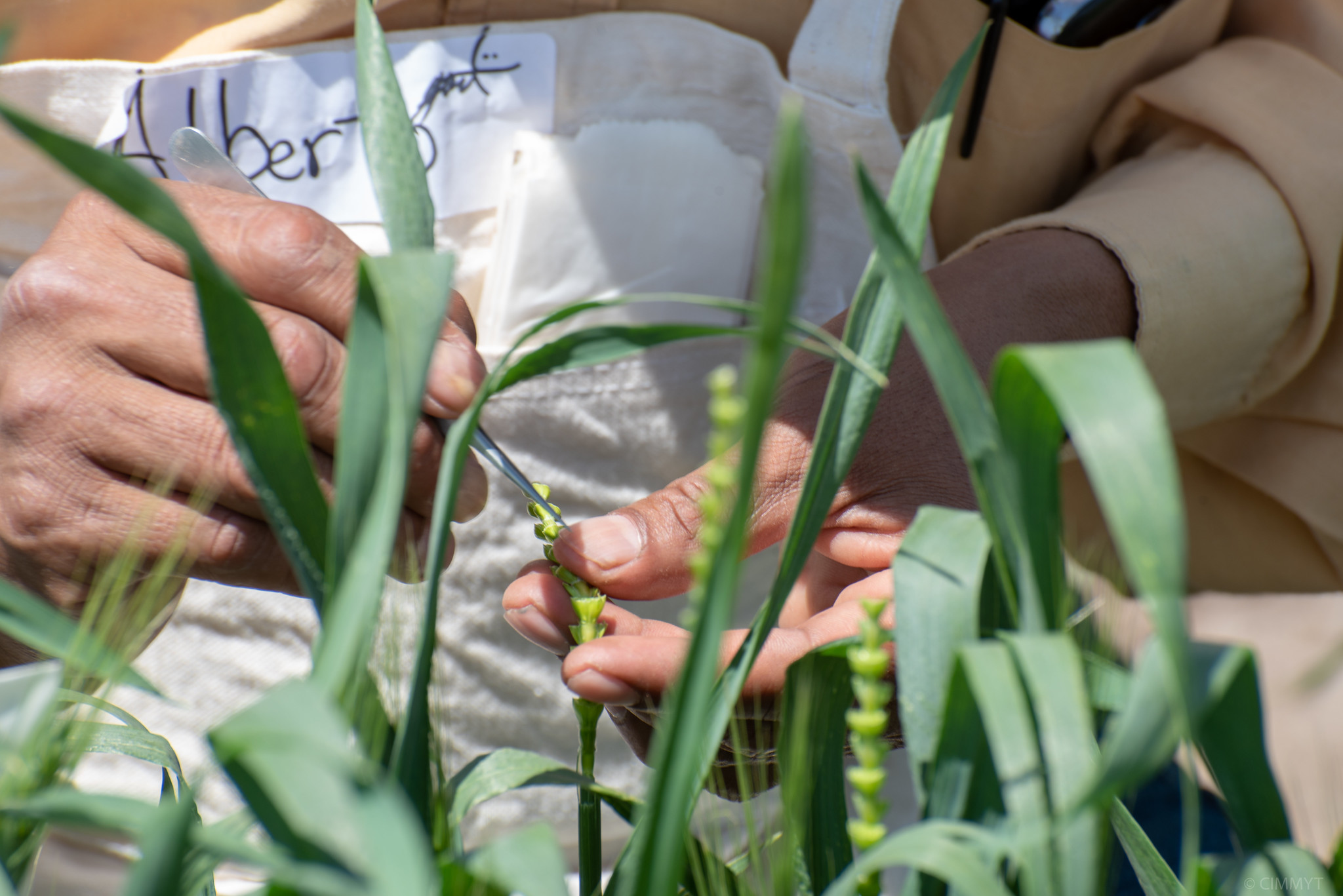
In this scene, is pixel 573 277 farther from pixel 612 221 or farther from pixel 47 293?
pixel 47 293

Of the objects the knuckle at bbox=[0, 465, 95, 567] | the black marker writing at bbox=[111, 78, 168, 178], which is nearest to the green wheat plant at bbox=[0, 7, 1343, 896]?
the knuckle at bbox=[0, 465, 95, 567]

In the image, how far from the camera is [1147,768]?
107 mm

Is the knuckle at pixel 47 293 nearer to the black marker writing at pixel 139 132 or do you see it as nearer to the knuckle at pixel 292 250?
the knuckle at pixel 292 250

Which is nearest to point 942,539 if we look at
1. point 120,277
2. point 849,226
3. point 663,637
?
point 663,637

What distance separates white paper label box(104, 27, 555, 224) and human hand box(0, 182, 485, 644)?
0.71 feet

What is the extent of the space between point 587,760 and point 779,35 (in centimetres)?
57

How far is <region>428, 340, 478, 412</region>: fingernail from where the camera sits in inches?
11.6

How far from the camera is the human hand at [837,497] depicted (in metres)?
0.34

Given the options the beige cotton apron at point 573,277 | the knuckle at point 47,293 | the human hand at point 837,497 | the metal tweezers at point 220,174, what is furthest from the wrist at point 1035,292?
the knuckle at point 47,293

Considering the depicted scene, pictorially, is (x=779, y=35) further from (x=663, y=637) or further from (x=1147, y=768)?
(x=1147, y=768)

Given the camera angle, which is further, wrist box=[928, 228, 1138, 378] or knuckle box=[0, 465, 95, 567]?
wrist box=[928, 228, 1138, 378]

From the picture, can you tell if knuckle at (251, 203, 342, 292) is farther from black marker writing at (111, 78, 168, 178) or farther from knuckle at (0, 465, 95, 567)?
black marker writing at (111, 78, 168, 178)

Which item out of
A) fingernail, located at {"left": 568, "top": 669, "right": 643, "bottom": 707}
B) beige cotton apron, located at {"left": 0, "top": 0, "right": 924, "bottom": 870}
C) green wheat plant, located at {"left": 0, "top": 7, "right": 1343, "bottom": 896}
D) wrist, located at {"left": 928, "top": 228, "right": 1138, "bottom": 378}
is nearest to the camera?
green wheat plant, located at {"left": 0, "top": 7, "right": 1343, "bottom": 896}

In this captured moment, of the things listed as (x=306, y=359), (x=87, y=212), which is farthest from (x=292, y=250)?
(x=87, y=212)
